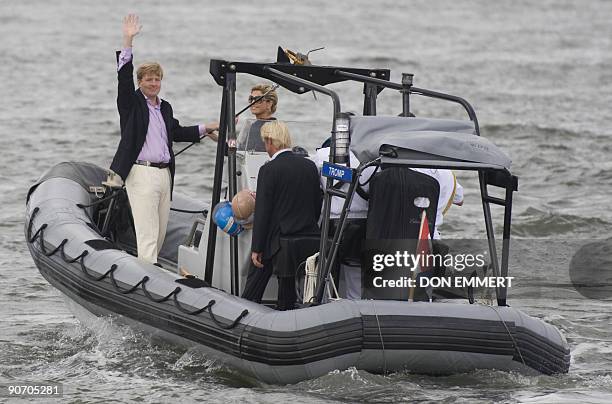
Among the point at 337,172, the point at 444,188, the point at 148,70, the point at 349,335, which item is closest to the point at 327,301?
the point at 349,335

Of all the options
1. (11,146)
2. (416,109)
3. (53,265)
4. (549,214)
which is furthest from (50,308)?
(416,109)

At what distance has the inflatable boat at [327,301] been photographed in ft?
22.8

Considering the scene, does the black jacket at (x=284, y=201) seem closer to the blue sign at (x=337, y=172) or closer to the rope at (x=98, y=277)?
the blue sign at (x=337, y=172)

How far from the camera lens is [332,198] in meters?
7.36

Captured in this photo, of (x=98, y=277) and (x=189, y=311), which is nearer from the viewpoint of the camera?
(x=189, y=311)

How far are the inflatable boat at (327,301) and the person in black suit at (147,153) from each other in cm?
25

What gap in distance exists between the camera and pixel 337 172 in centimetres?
695

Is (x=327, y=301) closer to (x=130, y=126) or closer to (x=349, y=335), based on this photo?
(x=349, y=335)

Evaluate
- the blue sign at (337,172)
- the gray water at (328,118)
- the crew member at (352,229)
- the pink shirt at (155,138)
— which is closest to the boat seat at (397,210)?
the crew member at (352,229)

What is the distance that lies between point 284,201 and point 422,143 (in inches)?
35.2

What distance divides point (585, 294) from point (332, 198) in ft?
12.6

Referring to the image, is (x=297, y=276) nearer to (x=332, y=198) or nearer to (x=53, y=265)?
(x=332, y=198)

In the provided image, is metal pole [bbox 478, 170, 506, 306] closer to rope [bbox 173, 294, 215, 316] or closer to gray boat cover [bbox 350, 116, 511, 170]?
gray boat cover [bbox 350, 116, 511, 170]

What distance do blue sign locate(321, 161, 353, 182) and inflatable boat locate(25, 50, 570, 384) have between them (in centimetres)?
2
